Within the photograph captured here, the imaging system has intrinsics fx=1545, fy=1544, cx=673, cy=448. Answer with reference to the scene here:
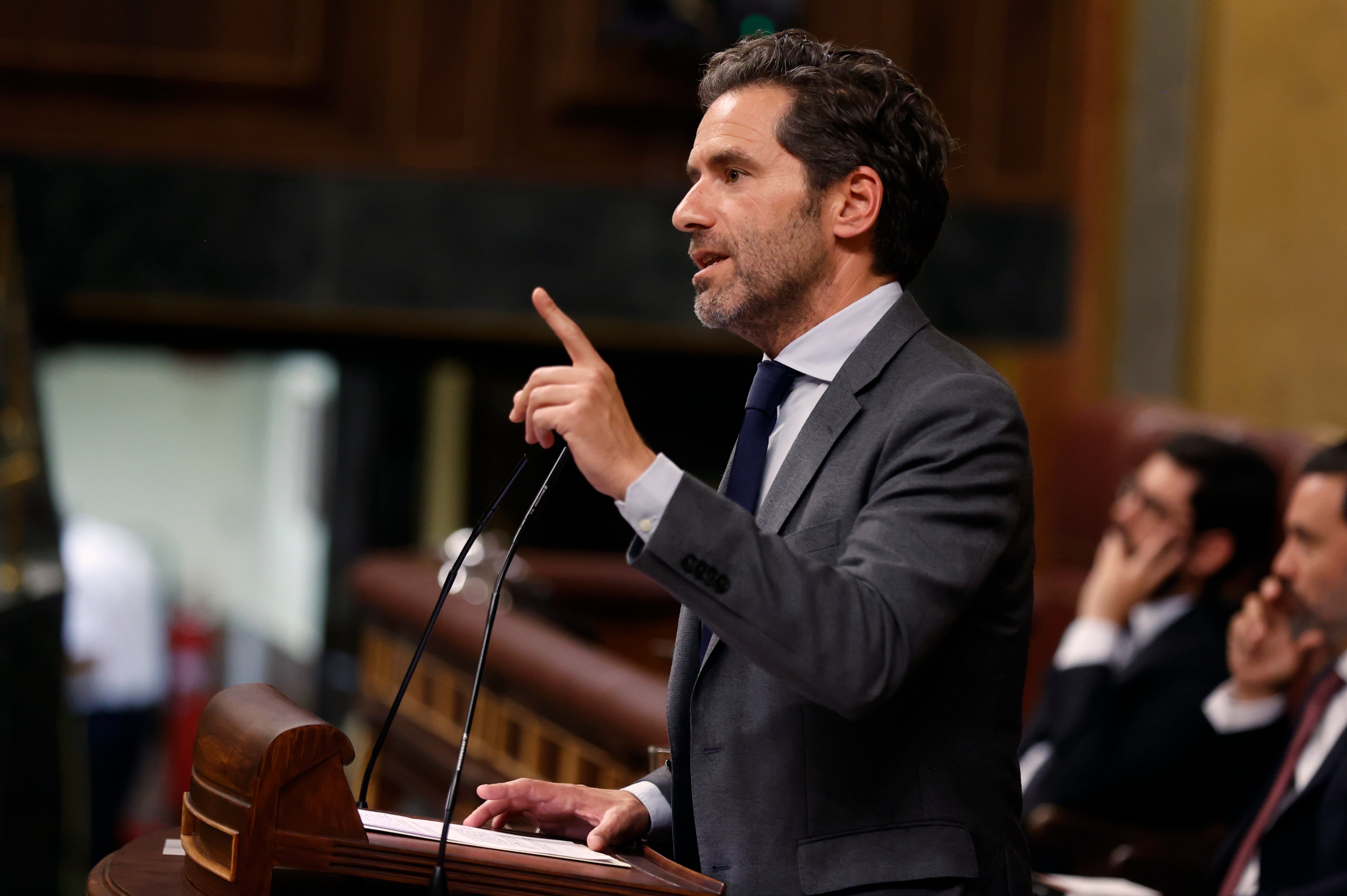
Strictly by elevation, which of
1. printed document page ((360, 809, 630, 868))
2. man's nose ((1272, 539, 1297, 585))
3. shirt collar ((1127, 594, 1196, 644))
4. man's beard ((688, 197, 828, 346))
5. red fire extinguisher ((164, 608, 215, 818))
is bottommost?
red fire extinguisher ((164, 608, 215, 818))

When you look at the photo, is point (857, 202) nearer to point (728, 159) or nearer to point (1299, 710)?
point (728, 159)

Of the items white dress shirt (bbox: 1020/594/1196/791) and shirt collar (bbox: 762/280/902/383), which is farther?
white dress shirt (bbox: 1020/594/1196/791)

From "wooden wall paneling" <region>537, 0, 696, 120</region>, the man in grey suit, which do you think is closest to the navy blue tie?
the man in grey suit

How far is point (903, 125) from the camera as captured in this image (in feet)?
4.99

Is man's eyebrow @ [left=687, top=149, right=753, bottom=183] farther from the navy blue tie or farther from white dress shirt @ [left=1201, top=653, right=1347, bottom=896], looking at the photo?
white dress shirt @ [left=1201, top=653, right=1347, bottom=896]

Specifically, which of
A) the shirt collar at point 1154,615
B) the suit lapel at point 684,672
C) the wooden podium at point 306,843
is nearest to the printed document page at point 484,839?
the wooden podium at point 306,843

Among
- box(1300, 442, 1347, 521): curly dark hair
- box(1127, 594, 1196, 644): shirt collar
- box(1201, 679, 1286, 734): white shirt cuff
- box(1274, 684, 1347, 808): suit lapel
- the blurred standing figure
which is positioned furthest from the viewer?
the blurred standing figure

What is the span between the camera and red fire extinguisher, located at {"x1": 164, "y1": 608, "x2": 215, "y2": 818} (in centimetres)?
653

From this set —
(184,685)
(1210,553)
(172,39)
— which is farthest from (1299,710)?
(184,685)

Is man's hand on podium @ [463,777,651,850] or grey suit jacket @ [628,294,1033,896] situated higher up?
grey suit jacket @ [628,294,1033,896]

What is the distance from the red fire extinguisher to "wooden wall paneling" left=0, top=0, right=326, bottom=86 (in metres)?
2.83

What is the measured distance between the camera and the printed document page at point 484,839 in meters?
1.30

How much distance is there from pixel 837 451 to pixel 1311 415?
4.42m

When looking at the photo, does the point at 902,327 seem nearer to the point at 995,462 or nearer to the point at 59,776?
the point at 995,462
